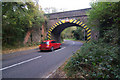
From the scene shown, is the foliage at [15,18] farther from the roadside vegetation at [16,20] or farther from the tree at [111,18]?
the tree at [111,18]

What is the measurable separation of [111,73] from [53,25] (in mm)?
17070

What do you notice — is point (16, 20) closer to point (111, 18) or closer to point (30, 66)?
point (30, 66)

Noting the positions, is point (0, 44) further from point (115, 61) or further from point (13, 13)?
point (115, 61)

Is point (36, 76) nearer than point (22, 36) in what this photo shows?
Yes

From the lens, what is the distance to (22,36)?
14.3m

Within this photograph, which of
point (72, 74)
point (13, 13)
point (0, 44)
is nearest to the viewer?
point (72, 74)

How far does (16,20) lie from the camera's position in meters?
10.1

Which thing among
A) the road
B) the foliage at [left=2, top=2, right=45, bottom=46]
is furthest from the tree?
the foliage at [left=2, top=2, right=45, bottom=46]

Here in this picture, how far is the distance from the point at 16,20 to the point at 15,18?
486 millimetres

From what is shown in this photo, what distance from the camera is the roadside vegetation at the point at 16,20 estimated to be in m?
8.57

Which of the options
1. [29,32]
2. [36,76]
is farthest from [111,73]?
[29,32]

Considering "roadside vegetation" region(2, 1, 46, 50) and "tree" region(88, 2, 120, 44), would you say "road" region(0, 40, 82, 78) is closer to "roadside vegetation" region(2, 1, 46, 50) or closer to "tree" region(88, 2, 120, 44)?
"tree" region(88, 2, 120, 44)

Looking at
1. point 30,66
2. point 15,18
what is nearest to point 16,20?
point 15,18

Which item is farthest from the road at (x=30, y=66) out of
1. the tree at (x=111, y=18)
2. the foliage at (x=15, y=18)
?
the foliage at (x=15, y=18)
